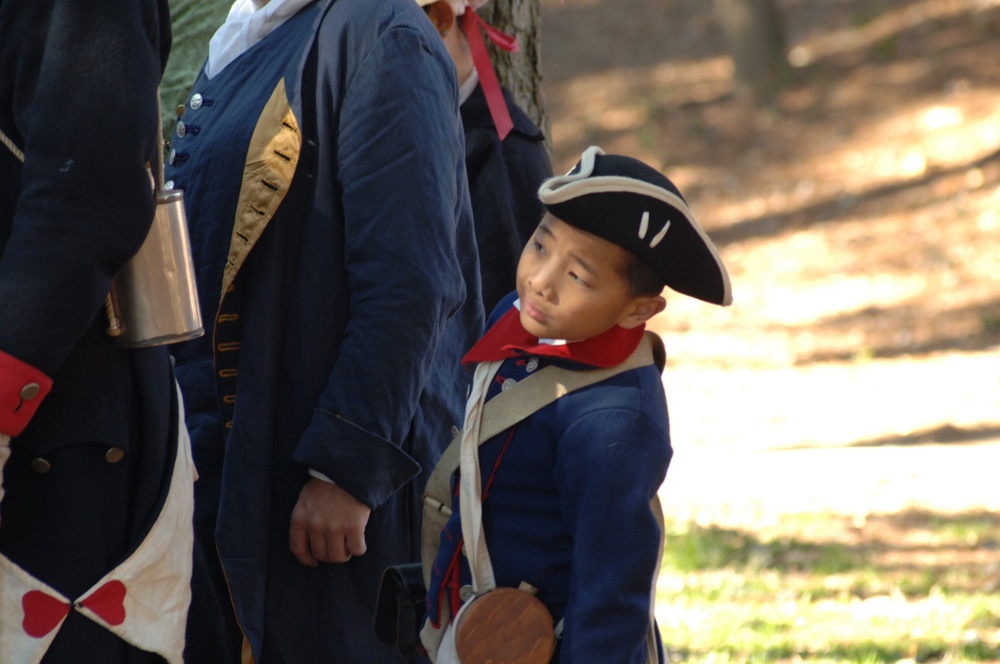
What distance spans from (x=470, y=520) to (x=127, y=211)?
30.4 inches

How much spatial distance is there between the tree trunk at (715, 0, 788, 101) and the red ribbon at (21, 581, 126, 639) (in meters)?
15.8

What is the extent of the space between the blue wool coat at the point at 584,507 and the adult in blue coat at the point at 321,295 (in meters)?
0.24

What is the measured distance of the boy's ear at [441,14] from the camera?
3.49m

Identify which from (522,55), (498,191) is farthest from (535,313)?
(522,55)

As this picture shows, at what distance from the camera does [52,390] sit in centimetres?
211

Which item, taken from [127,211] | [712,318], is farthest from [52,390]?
[712,318]

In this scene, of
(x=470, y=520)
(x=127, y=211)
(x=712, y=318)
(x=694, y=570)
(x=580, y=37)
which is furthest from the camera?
(x=580, y=37)

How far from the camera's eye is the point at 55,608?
2104 mm

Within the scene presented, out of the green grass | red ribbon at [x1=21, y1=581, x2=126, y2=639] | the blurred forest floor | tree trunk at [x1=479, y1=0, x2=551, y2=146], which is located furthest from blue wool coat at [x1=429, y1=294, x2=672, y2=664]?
the blurred forest floor

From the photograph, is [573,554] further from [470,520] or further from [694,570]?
[694,570]

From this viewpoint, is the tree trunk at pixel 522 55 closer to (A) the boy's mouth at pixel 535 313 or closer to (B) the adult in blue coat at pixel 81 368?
(A) the boy's mouth at pixel 535 313

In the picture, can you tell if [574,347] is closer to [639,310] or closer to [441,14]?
[639,310]

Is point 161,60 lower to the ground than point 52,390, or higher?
higher

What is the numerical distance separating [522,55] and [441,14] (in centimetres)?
129
